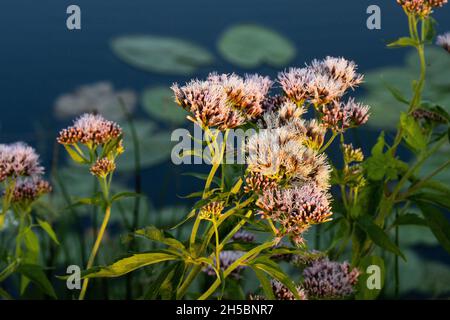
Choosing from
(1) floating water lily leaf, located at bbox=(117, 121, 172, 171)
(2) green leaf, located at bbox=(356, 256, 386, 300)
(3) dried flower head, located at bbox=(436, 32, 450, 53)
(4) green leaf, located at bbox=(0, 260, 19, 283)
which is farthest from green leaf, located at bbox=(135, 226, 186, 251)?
(1) floating water lily leaf, located at bbox=(117, 121, 172, 171)

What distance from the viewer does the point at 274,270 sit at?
3.64ft

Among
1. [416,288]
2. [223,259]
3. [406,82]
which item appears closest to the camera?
[223,259]

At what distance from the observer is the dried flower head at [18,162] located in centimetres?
138

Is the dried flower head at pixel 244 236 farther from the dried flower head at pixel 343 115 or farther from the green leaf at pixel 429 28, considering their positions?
the green leaf at pixel 429 28

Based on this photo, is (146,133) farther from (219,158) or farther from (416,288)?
(219,158)

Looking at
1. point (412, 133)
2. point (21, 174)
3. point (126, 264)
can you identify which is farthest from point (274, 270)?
point (21, 174)

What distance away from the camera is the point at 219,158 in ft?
3.62

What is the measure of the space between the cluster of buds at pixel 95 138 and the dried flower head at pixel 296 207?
381 millimetres

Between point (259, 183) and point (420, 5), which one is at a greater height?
point (420, 5)

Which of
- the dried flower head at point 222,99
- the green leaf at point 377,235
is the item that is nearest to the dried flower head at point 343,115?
the dried flower head at point 222,99

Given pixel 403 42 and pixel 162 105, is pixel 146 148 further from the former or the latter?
pixel 403 42

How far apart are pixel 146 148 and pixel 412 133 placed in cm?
195

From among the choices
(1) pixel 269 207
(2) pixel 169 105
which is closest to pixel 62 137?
(1) pixel 269 207
